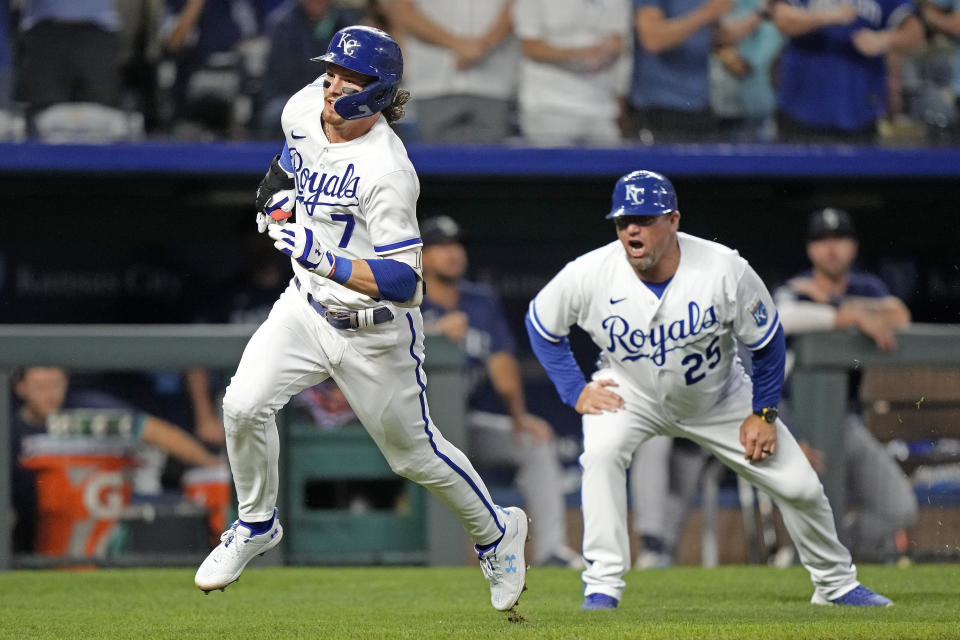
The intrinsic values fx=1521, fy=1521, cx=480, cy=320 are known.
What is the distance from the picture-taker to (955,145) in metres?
9.53

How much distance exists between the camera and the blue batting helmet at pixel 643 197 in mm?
5672

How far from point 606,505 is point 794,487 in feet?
2.37

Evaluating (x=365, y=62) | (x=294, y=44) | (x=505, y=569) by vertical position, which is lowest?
(x=505, y=569)

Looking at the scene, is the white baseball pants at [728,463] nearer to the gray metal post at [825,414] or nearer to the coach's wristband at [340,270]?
the coach's wristband at [340,270]

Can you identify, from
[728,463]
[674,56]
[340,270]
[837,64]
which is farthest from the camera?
[837,64]

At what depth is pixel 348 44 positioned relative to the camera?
500cm

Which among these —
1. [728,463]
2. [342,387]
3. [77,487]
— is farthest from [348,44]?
[77,487]

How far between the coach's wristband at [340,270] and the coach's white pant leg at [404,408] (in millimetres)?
407

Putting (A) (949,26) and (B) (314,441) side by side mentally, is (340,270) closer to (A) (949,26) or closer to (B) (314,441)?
(B) (314,441)

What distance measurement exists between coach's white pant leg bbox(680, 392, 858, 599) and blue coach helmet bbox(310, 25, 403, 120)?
1.93 metres

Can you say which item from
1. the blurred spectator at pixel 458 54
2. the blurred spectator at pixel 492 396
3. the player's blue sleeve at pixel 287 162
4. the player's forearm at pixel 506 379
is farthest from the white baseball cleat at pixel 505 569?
the blurred spectator at pixel 458 54

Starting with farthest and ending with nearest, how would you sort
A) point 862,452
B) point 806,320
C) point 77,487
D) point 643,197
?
1. point 806,320
2. point 862,452
3. point 77,487
4. point 643,197

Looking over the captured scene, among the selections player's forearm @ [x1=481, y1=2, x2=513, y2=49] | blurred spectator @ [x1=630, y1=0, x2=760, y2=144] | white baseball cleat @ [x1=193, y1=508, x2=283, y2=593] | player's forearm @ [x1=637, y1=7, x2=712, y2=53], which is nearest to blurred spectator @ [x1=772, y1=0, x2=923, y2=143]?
blurred spectator @ [x1=630, y1=0, x2=760, y2=144]

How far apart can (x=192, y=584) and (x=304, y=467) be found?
1018 millimetres
